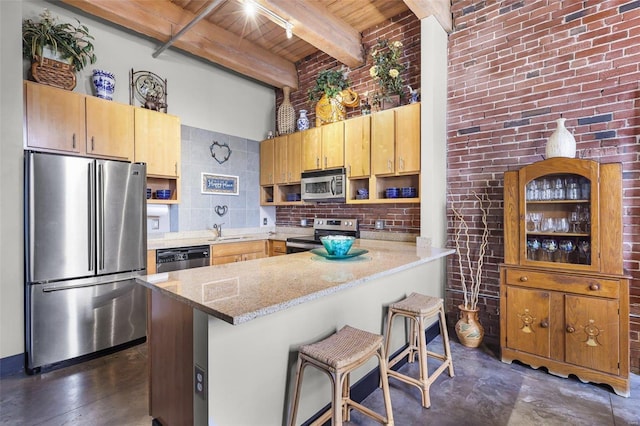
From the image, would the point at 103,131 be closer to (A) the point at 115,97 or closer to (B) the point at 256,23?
(A) the point at 115,97

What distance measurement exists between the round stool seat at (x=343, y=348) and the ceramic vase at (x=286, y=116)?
140 inches

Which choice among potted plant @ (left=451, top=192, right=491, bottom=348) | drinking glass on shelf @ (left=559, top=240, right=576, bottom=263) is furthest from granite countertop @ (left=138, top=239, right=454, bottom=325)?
drinking glass on shelf @ (left=559, top=240, right=576, bottom=263)

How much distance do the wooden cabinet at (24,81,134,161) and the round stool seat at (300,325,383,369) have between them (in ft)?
9.10

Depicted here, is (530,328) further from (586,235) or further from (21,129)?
(21,129)

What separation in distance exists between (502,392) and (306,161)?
125 inches

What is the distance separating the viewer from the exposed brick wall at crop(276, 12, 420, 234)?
3.50 metres

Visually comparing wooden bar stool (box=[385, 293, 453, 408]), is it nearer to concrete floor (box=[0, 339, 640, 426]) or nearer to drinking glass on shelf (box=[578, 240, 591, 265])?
concrete floor (box=[0, 339, 640, 426])

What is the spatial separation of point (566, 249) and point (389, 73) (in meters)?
2.40

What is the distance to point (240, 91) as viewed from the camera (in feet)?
15.0

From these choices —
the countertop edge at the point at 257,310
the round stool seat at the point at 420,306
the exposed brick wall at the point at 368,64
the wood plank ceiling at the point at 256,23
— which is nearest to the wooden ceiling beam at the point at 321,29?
the wood plank ceiling at the point at 256,23

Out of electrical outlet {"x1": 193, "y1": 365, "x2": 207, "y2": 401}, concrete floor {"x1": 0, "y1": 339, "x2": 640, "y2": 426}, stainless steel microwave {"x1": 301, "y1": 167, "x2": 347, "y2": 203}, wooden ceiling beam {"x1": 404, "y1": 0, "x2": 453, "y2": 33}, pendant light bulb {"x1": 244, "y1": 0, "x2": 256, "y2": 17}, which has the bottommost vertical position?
concrete floor {"x1": 0, "y1": 339, "x2": 640, "y2": 426}

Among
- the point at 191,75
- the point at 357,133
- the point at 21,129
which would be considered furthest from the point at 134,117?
the point at 357,133

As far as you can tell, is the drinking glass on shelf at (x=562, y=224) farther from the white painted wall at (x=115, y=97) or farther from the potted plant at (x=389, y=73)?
the white painted wall at (x=115, y=97)

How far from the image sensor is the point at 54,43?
2775 millimetres
